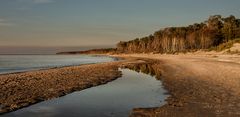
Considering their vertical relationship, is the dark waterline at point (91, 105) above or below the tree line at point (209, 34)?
below

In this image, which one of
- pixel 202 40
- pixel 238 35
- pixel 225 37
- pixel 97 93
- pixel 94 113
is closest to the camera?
pixel 94 113

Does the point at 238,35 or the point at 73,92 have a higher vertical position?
the point at 238,35

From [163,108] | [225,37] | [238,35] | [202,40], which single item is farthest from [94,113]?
[202,40]

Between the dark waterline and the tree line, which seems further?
the tree line

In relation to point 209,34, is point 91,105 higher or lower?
lower

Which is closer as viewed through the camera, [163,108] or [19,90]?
[163,108]

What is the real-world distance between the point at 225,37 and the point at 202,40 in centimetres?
1763

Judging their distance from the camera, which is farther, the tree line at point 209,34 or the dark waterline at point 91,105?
the tree line at point 209,34

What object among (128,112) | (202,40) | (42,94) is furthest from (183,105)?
(202,40)

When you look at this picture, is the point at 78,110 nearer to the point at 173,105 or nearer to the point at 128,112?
the point at 128,112

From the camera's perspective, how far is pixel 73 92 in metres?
24.1

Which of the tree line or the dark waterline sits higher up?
the tree line

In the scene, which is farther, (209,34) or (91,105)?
(209,34)

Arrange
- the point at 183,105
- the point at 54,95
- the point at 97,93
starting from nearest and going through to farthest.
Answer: the point at 183,105, the point at 54,95, the point at 97,93
